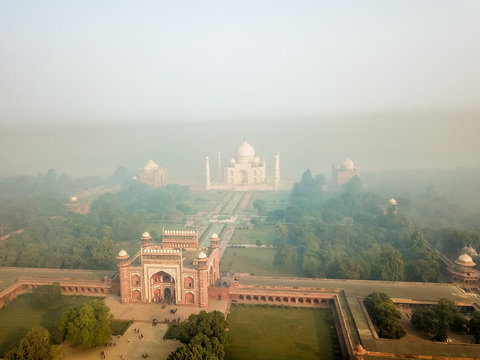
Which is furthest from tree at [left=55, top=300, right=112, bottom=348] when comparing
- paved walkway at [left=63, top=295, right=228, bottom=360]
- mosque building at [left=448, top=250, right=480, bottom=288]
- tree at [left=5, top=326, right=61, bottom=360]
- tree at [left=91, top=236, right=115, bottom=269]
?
mosque building at [left=448, top=250, right=480, bottom=288]

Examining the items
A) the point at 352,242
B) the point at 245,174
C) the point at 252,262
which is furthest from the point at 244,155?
the point at 252,262

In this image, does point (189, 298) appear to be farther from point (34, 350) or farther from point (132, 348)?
point (34, 350)

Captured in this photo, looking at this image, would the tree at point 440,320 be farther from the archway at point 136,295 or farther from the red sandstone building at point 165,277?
the archway at point 136,295

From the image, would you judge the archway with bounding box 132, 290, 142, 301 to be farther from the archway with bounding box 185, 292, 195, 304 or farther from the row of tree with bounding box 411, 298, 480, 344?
the row of tree with bounding box 411, 298, 480, 344

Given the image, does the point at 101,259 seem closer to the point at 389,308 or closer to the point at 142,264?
the point at 142,264

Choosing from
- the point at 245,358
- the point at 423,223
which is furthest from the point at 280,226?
the point at 245,358
